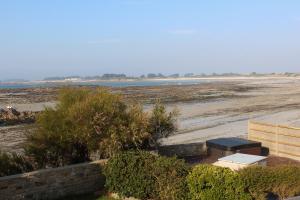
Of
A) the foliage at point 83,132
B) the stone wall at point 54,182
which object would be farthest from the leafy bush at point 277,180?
the stone wall at point 54,182

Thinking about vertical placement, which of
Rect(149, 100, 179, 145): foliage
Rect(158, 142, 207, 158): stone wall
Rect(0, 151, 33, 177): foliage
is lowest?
Rect(158, 142, 207, 158): stone wall

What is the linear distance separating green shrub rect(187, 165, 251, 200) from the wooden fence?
7.46 meters

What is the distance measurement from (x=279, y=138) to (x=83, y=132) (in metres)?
8.04

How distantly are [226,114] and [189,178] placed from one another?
29.0m

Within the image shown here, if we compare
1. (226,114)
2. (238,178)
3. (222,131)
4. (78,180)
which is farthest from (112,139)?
(226,114)

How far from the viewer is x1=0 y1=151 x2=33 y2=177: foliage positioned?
12.4 meters

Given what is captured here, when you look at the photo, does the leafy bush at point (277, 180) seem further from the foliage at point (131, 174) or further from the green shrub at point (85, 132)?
the green shrub at point (85, 132)

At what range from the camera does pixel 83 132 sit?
12.9 metres

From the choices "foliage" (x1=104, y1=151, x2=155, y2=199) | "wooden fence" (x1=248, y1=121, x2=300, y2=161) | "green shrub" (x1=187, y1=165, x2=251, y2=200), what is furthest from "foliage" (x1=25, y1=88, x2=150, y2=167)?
"wooden fence" (x1=248, y1=121, x2=300, y2=161)

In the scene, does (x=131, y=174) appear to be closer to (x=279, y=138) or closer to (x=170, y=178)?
(x=170, y=178)

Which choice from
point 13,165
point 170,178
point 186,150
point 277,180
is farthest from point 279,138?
point 13,165

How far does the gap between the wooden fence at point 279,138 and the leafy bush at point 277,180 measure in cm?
624

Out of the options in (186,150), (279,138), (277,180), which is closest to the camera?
(277,180)

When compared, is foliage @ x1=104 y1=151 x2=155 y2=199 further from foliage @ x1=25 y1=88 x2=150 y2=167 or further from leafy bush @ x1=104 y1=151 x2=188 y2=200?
foliage @ x1=25 y1=88 x2=150 y2=167
